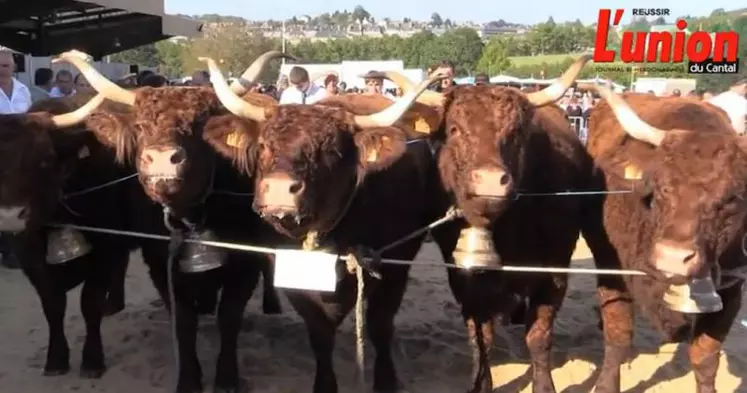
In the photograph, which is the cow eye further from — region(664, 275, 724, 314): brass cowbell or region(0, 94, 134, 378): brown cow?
region(0, 94, 134, 378): brown cow

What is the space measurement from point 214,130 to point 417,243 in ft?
4.57

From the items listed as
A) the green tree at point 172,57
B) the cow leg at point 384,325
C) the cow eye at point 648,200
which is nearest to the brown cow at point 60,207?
the cow leg at point 384,325

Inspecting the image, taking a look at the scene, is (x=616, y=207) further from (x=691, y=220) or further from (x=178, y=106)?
(x=178, y=106)

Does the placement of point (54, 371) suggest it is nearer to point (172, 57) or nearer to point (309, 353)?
point (309, 353)

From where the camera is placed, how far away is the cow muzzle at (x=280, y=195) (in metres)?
3.82

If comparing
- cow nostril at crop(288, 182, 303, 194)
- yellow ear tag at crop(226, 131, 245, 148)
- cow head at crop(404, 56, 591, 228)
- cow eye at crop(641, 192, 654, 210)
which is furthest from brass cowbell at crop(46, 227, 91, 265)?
cow eye at crop(641, 192, 654, 210)

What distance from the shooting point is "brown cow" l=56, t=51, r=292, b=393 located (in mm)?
4379

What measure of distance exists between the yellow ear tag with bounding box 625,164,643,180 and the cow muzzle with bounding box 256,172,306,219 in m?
1.75

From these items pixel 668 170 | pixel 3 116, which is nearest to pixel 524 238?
pixel 668 170

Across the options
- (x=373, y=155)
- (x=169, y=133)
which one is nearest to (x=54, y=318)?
(x=169, y=133)

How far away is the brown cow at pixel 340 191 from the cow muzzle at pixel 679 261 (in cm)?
134

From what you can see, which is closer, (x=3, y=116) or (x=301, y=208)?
(x=301, y=208)

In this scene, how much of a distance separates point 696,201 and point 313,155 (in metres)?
1.73

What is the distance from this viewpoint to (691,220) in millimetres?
3771
